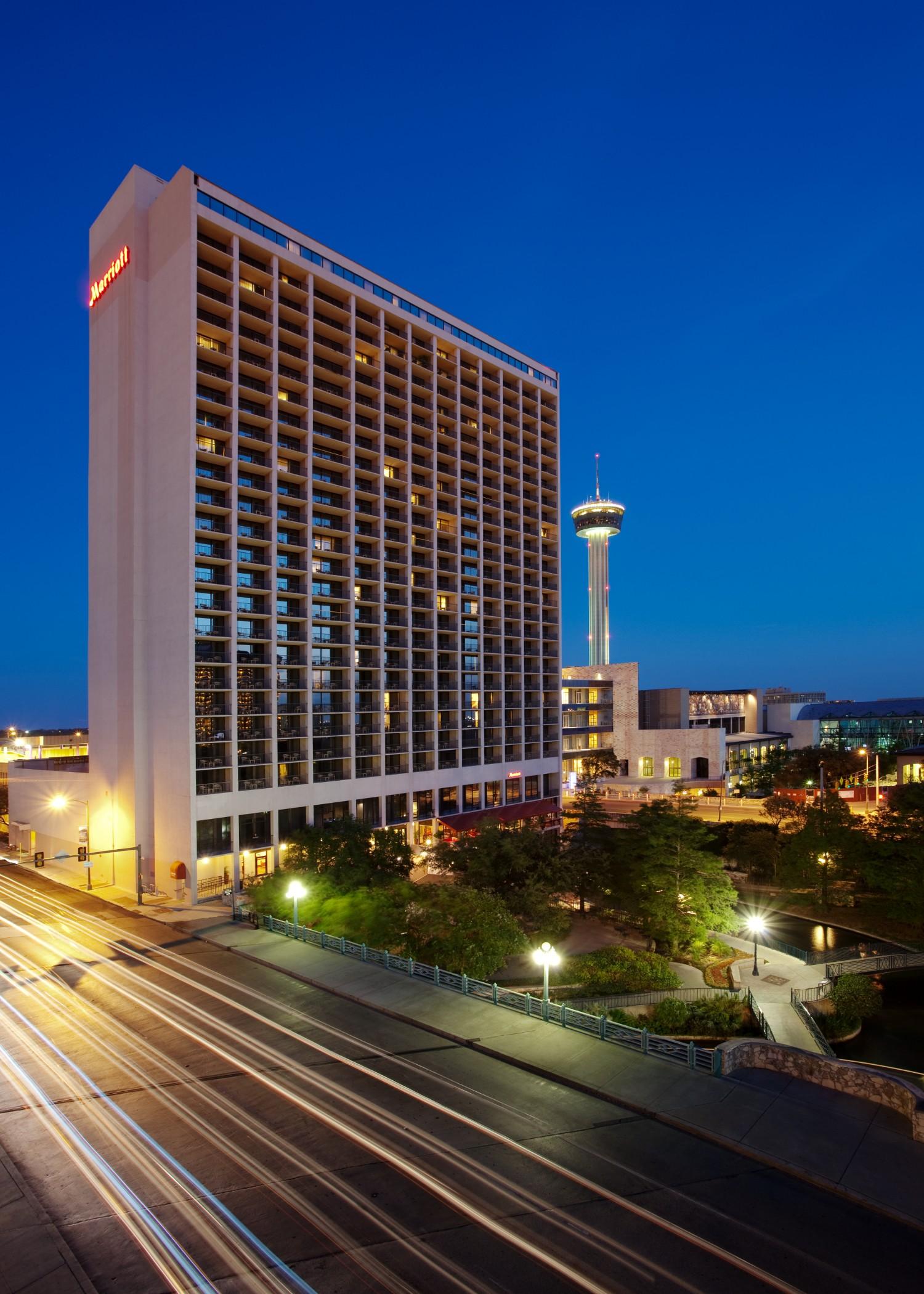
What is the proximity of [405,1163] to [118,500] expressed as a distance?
52.7 meters

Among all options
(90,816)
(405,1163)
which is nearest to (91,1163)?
(405,1163)

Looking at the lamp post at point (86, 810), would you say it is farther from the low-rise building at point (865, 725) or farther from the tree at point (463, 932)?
the low-rise building at point (865, 725)

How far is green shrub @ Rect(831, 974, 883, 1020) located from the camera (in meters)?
32.6

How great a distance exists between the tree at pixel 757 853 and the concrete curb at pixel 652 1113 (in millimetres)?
37893

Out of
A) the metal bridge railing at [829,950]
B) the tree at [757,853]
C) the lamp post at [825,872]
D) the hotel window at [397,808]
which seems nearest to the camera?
the metal bridge railing at [829,950]

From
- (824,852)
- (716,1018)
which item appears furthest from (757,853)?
(716,1018)

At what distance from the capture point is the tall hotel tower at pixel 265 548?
50969 mm

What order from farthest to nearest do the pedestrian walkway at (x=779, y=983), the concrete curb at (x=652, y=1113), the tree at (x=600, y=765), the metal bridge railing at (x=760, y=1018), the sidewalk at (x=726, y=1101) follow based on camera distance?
the tree at (x=600, y=765)
the pedestrian walkway at (x=779, y=983)
the metal bridge railing at (x=760, y=1018)
the sidewalk at (x=726, y=1101)
the concrete curb at (x=652, y=1113)

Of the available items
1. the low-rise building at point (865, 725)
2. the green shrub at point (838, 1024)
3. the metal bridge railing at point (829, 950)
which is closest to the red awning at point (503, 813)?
the metal bridge railing at point (829, 950)

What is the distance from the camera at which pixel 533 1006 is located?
81.1ft

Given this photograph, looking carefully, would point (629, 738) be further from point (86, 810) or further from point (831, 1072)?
point (831, 1072)

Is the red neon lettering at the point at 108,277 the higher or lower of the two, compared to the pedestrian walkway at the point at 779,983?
higher

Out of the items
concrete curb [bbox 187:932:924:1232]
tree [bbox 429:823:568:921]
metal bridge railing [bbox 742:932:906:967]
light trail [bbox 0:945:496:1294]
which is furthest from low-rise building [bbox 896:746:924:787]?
light trail [bbox 0:945:496:1294]

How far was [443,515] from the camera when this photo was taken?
71.7 meters
